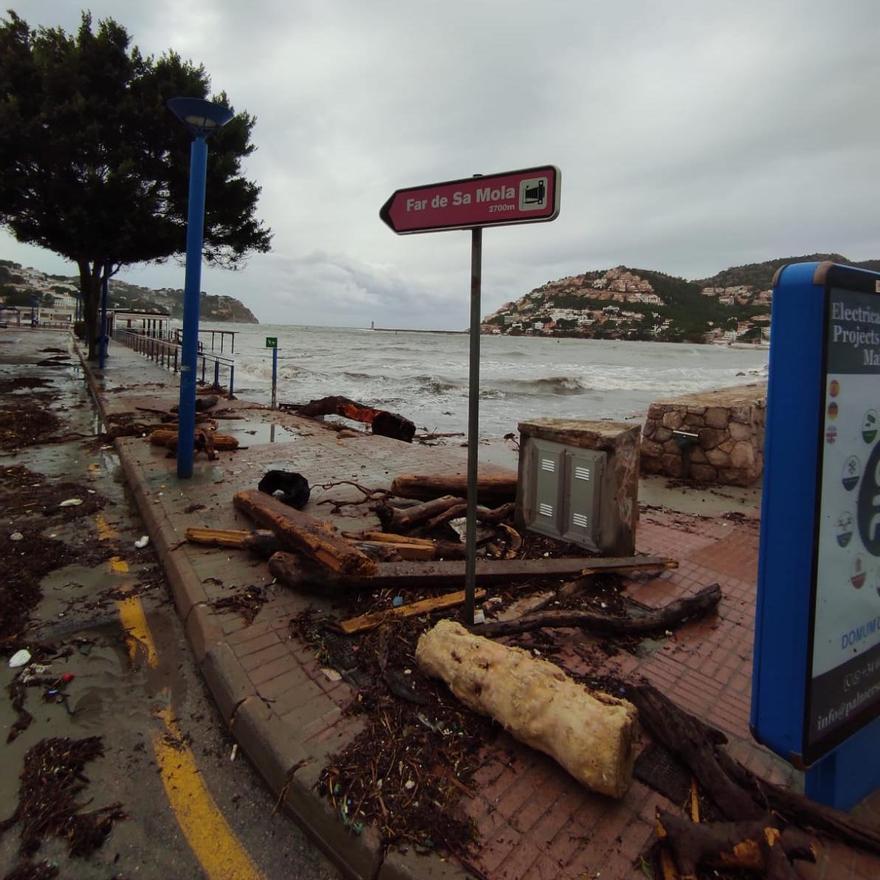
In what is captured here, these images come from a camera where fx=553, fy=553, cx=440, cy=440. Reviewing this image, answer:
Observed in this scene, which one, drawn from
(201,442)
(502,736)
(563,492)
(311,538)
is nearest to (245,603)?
(311,538)

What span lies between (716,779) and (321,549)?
248cm

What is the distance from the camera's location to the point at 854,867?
6.06 feet

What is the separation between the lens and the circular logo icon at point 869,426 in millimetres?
1779

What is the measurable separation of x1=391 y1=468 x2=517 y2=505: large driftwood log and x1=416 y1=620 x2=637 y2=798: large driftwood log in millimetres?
2747

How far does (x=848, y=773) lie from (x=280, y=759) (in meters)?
2.21

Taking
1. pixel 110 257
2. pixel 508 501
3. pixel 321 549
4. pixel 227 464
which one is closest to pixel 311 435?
pixel 227 464

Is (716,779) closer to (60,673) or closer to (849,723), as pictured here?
(849,723)

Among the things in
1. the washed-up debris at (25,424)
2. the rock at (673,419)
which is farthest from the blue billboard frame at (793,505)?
the washed-up debris at (25,424)

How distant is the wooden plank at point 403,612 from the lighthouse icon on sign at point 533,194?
93.2 inches

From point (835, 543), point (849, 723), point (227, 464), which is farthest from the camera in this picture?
point (227, 464)

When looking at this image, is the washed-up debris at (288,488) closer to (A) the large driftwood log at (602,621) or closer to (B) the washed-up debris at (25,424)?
(A) the large driftwood log at (602,621)

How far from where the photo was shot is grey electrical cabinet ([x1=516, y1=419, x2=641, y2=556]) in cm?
420

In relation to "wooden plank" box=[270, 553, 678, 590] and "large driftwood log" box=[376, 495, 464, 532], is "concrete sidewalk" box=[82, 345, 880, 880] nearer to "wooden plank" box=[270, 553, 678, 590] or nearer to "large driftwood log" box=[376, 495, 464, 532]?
"wooden plank" box=[270, 553, 678, 590]

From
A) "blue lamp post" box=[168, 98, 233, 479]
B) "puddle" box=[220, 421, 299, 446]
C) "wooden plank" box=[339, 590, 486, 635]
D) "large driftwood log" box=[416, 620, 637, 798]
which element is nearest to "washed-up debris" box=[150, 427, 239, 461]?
"puddle" box=[220, 421, 299, 446]
